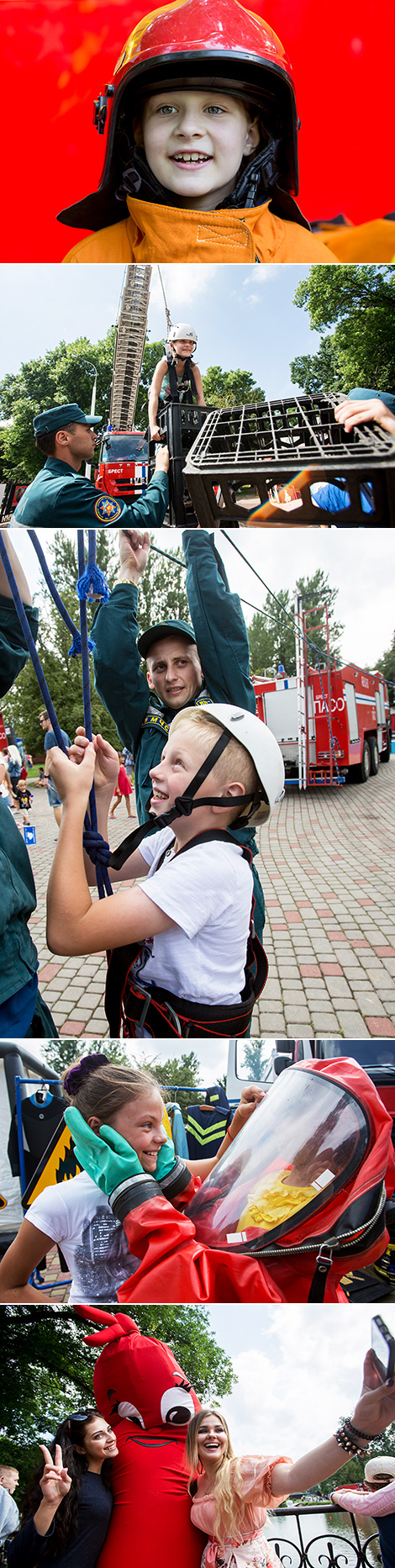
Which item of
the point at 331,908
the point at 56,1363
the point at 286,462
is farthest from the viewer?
the point at 56,1363

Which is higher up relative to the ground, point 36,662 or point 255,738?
point 36,662

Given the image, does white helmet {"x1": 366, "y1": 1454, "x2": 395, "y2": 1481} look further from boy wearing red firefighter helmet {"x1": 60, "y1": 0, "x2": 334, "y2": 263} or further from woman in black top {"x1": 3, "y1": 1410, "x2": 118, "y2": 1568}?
boy wearing red firefighter helmet {"x1": 60, "y1": 0, "x2": 334, "y2": 263}

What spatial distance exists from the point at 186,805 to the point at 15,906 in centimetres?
39

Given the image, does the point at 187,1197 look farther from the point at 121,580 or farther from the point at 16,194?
the point at 16,194

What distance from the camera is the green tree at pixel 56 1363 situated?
6.09ft

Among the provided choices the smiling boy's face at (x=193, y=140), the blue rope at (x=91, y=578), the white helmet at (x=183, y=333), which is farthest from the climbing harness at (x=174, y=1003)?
the smiling boy's face at (x=193, y=140)

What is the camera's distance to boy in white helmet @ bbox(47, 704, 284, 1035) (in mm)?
1629

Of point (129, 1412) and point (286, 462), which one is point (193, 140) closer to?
point (286, 462)

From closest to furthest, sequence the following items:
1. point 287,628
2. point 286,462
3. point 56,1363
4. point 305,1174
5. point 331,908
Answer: point 286,462
point 287,628
point 331,908
point 305,1174
point 56,1363

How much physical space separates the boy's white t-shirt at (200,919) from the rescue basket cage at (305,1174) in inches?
10.8

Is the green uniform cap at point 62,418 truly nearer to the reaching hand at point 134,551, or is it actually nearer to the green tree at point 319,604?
the reaching hand at point 134,551

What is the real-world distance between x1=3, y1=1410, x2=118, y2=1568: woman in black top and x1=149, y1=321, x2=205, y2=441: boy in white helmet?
6.91ft

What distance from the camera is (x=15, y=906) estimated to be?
66.3 inches

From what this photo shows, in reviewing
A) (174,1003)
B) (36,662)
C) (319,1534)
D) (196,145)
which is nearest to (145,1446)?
(319,1534)
